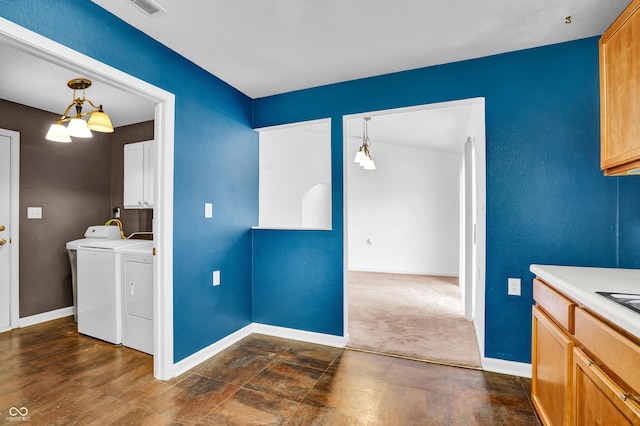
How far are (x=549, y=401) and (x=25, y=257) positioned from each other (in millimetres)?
4649

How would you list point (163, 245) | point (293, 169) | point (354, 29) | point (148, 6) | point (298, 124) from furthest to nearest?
point (293, 169) < point (298, 124) < point (163, 245) < point (354, 29) < point (148, 6)

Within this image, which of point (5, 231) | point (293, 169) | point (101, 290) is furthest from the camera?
point (293, 169)

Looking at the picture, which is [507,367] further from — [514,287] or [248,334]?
[248,334]

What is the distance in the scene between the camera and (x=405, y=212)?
623 cm

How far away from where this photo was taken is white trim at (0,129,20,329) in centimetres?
311

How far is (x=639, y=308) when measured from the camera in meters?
0.98

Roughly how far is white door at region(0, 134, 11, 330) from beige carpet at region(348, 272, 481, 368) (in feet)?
11.4

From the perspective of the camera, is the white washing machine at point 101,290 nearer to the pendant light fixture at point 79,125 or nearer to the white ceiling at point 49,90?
the pendant light fixture at point 79,125

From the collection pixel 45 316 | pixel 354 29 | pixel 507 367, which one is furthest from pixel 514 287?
pixel 45 316

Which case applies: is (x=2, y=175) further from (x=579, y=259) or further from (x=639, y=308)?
(x=579, y=259)

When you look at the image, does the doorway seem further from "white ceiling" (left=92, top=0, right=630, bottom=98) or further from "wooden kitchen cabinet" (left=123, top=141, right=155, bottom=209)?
"wooden kitchen cabinet" (left=123, top=141, right=155, bottom=209)

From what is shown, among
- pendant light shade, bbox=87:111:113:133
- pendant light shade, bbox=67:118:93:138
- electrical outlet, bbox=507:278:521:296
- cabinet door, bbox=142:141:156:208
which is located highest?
pendant light shade, bbox=87:111:113:133

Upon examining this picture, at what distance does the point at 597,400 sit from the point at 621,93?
55.5 inches

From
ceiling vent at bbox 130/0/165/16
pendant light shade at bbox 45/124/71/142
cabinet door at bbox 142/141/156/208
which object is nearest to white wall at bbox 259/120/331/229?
cabinet door at bbox 142/141/156/208
